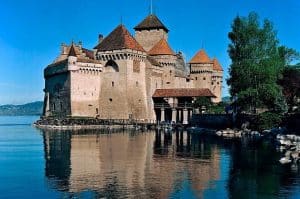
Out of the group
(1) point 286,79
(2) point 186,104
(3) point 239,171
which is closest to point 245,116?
(1) point 286,79

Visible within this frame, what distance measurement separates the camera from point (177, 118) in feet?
220

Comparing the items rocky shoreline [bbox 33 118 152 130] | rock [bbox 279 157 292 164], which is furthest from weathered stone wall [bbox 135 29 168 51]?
rock [bbox 279 157 292 164]

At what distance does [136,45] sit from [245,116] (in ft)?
66.1

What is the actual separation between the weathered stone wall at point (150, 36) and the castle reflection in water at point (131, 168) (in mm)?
39117

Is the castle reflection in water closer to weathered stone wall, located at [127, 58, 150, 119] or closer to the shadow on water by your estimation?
the shadow on water

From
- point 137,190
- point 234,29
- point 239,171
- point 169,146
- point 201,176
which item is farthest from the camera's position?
point 234,29

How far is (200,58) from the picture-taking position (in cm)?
7956

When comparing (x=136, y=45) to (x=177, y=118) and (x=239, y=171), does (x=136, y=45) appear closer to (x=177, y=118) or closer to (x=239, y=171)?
(x=177, y=118)

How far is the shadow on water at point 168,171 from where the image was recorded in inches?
763

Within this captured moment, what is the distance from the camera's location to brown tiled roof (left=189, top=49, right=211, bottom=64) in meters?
79.1

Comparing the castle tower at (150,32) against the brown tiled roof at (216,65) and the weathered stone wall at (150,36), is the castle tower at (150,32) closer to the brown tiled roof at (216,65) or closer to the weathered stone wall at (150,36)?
the weathered stone wall at (150,36)

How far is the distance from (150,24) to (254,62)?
31117 millimetres

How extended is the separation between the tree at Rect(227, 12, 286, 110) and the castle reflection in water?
11.6m

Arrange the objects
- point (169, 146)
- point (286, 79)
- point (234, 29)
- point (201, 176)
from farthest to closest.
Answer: point (286, 79) < point (234, 29) < point (169, 146) < point (201, 176)
